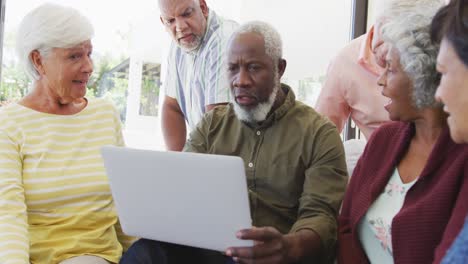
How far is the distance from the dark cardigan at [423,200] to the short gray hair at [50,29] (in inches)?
38.6

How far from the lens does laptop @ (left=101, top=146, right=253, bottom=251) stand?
1.31m

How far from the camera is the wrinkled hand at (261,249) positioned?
1.35 m

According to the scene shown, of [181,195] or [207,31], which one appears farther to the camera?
[207,31]

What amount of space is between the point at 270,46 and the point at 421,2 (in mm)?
481

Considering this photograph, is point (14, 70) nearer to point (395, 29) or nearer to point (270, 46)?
point (270, 46)

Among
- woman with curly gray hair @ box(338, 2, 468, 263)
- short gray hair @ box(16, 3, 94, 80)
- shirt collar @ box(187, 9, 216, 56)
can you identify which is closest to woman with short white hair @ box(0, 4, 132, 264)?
short gray hair @ box(16, 3, 94, 80)

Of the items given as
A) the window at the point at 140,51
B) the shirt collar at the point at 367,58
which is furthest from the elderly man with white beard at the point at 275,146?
the window at the point at 140,51

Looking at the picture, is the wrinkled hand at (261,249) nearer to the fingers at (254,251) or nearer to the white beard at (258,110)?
the fingers at (254,251)

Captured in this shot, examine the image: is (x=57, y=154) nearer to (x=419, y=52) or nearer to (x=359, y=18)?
(x=419, y=52)

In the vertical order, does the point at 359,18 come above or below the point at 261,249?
above

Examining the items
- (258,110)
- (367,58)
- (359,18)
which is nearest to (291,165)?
(258,110)

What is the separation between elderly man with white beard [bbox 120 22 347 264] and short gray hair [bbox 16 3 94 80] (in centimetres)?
48

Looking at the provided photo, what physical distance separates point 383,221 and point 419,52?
44 cm

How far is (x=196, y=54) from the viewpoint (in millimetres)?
2336
